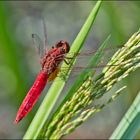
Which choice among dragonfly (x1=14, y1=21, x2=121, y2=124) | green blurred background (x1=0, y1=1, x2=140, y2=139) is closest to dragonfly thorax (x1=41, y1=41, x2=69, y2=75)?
dragonfly (x1=14, y1=21, x2=121, y2=124)

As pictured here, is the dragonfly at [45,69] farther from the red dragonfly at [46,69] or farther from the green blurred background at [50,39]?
the green blurred background at [50,39]

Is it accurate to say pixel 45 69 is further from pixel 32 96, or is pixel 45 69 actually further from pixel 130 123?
pixel 130 123

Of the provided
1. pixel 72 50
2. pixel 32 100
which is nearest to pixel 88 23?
pixel 72 50

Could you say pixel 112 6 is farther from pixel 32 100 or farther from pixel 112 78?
pixel 112 78

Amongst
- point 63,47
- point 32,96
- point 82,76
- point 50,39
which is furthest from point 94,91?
point 50,39

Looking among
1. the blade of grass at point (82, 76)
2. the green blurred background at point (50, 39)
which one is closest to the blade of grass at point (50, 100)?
the blade of grass at point (82, 76)

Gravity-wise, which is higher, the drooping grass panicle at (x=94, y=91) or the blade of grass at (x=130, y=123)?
the drooping grass panicle at (x=94, y=91)
